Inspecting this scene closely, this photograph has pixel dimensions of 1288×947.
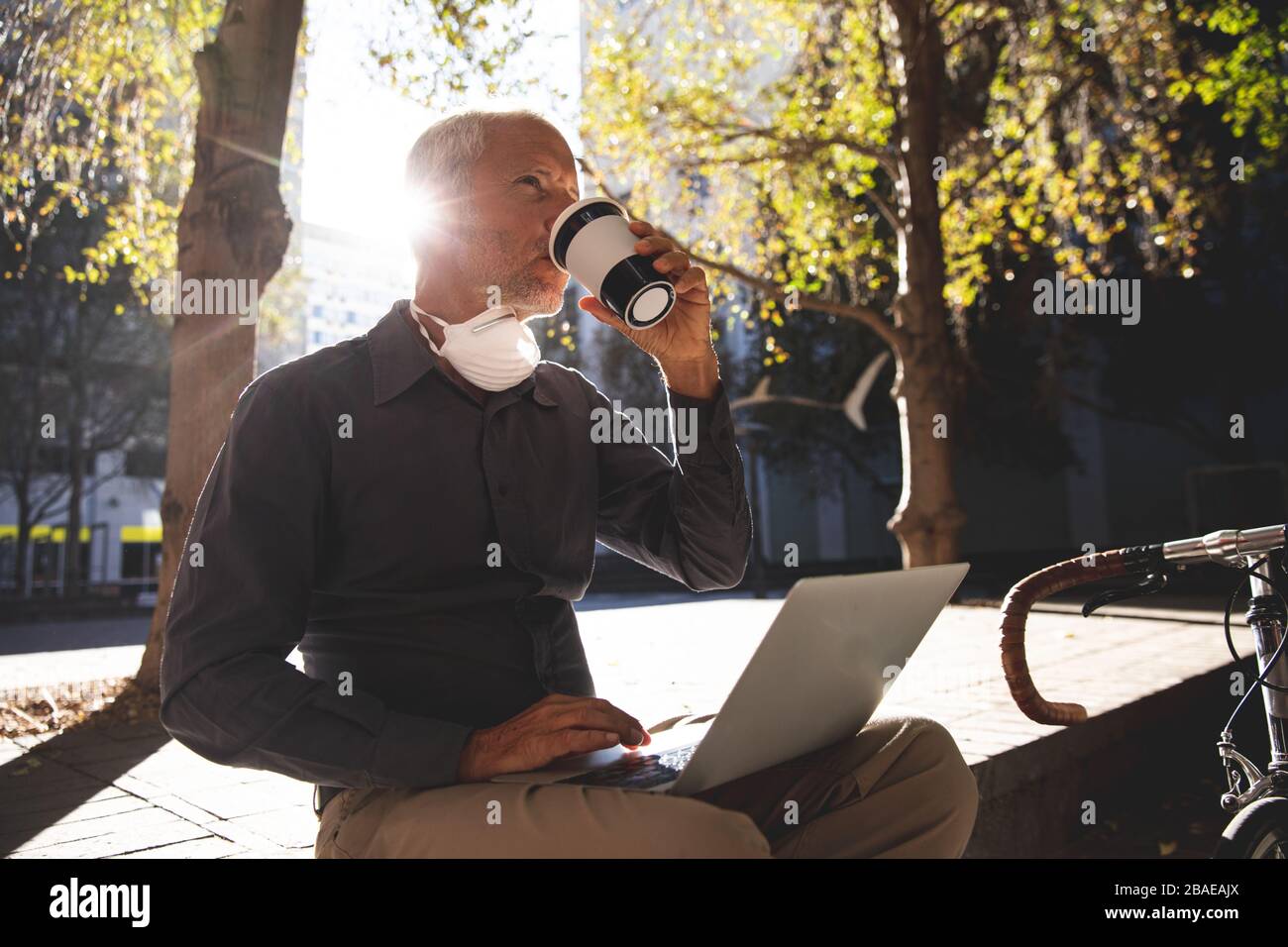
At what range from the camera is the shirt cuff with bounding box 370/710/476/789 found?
4.80 ft

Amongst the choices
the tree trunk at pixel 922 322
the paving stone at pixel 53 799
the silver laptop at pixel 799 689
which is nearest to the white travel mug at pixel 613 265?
the silver laptop at pixel 799 689

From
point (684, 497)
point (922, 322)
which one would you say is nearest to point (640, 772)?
point (684, 497)

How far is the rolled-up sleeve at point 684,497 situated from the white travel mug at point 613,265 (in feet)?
0.92

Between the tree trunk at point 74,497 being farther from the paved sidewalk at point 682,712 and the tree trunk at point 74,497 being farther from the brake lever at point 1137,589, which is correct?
the brake lever at point 1137,589

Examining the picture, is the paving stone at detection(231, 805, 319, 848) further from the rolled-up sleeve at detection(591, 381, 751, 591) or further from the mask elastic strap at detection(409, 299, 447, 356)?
the mask elastic strap at detection(409, 299, 447, 356)

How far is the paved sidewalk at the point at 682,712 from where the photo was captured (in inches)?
113

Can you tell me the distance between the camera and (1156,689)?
5.03m

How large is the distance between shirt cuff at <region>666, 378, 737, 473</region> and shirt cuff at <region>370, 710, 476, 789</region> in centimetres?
77

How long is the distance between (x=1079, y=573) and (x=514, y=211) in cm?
146

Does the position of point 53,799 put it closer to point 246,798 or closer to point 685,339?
point 246,798

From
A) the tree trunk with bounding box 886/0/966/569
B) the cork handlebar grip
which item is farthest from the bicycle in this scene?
the tree trunk with bounding box 886/0/966/569

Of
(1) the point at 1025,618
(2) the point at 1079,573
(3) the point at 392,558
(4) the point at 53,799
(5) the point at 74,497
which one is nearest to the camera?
(3) the point at 392,558

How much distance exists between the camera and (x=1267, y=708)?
2422 mm

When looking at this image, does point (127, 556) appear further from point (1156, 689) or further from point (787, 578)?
point (1156, 689)
